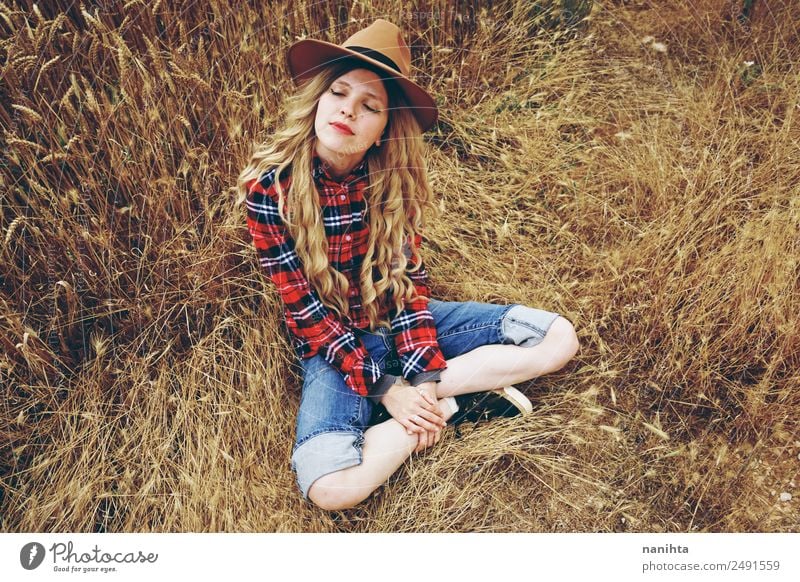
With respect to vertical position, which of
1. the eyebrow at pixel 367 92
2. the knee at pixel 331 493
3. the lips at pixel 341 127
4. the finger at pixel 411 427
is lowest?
the knee at pixel 331 493

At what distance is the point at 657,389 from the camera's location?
1.01m

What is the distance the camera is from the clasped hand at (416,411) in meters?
0.93

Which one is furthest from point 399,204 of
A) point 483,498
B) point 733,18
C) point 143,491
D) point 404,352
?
point 733,18

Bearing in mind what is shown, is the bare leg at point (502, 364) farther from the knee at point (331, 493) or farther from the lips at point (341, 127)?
the lips at point (341, 127)

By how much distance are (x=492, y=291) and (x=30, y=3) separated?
3.23ft

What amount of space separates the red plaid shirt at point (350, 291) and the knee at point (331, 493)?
0.48ft

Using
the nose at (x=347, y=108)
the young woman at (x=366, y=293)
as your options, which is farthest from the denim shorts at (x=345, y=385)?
the nose at (x=347, y=108)

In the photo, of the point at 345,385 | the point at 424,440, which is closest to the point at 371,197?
the point at 345,385

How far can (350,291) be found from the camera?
95 centimetres

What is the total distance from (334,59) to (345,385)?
1.72 feet

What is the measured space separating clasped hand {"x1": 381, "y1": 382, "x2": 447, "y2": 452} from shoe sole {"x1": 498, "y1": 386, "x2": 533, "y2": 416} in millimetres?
135

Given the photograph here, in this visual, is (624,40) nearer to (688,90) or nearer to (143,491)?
(688,90)

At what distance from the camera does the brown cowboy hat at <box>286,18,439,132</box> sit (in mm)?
792

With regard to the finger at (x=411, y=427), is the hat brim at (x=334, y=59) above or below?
above
